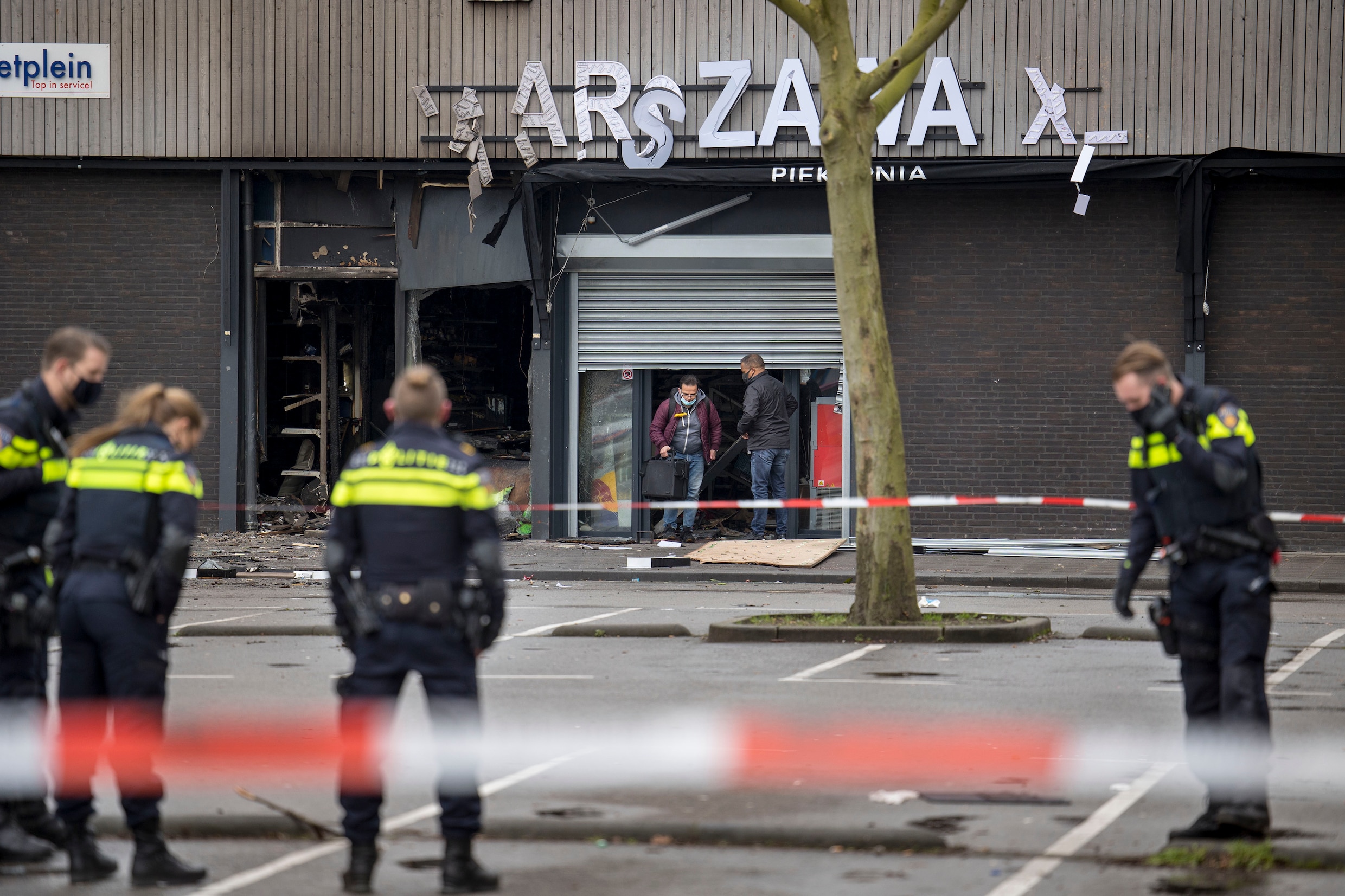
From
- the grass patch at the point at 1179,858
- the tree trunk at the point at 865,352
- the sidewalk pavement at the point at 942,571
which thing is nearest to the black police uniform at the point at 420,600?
the grass patch at the point at 1179,858

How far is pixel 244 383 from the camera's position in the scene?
2112 centimetres

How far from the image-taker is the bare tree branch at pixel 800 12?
12.1 m


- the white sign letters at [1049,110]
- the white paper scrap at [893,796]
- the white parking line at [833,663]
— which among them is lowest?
the white parking line at [833,663]

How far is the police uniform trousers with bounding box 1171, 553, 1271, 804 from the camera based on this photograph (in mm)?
6039

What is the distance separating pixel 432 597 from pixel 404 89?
51.0 ft

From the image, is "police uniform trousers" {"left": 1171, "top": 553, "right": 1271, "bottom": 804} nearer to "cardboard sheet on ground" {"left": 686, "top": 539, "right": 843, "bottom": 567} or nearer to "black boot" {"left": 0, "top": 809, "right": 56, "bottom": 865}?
"black boot" {"left": 0, "top": 809, "right": 56, "bottom": 865}

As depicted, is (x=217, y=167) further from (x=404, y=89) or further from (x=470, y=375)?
(x=470, y=375)

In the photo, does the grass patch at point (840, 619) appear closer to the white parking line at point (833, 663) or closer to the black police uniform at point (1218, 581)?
the white parking line at point (833, 663)

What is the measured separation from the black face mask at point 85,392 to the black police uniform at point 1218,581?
389 cm

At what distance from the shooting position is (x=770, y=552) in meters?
18.5

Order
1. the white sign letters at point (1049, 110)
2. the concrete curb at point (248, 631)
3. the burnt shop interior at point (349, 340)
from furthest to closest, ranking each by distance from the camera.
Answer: the burnt shop interior at point (349, 340) < the white sign letters at point (1049, 110) < the concrete curb at point (248, 631)

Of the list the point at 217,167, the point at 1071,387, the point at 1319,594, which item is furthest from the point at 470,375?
the point at 1319,594

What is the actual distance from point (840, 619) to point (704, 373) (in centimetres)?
873

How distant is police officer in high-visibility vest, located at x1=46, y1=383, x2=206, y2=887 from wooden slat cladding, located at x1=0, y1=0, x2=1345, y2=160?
14.6 m
